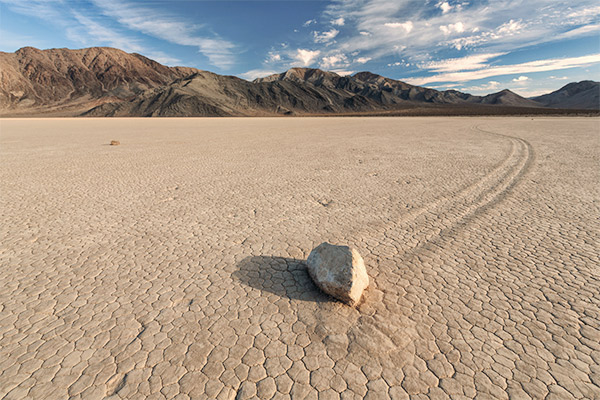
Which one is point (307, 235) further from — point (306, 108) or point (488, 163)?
point (306, 108)

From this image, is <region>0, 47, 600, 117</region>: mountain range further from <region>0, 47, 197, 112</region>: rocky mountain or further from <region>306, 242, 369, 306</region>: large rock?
<region>306, 242, 369, 306</region>: large rock

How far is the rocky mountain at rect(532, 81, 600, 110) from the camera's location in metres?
157

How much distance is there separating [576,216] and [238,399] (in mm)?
5795

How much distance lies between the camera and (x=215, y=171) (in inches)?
340

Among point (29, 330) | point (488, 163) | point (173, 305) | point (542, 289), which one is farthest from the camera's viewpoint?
point (488, 163)

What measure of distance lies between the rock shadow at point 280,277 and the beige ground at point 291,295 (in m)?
0.02

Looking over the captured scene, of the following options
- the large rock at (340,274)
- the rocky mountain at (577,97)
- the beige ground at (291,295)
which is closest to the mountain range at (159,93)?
the rocky mountain at (577,97)

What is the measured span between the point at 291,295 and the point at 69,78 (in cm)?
16003

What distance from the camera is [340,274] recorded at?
9.50ft

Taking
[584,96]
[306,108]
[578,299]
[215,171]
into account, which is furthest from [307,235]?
[584,96]

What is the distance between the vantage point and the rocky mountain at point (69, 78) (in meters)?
109

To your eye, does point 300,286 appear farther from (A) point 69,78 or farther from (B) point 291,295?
(A) point 69,78

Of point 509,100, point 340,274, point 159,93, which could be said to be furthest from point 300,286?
point 509,100

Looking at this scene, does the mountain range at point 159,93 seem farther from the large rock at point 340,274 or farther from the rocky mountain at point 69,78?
the large rock at point 340,274
